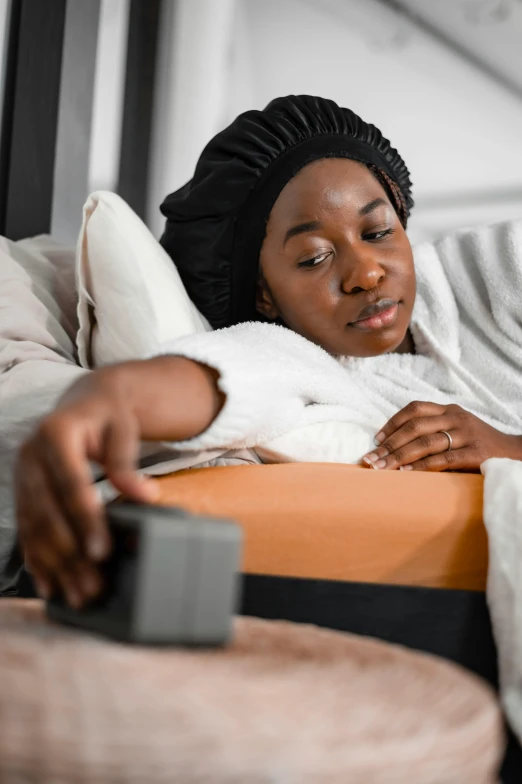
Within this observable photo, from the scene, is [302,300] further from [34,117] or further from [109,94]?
[109,94]

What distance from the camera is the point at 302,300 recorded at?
46.2 inches

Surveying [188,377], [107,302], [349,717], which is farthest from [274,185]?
[349,717]

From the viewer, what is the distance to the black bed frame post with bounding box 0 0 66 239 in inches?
60.9

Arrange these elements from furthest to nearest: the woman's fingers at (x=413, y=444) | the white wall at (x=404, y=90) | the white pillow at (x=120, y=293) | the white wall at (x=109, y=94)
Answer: the white wall at (x=404, y=90) → the white wall at (x=109, y=94) → the white pillow at (x=120, y=293) → the woman's fingers at (x=413, y=444)

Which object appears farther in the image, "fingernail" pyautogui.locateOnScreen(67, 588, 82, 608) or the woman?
the woman

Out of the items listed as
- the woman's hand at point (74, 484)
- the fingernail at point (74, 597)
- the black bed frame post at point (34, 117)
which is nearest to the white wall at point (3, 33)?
the black bed frame post at point (34, 117)

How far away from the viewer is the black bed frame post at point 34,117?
155cm

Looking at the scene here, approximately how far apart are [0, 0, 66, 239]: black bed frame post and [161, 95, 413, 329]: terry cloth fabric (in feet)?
1.18

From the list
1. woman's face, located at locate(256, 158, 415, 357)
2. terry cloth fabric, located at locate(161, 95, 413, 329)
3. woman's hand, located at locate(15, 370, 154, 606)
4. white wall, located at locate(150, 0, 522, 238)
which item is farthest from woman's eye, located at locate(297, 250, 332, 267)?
white wall, located at locate(150, 0, 522, 238)

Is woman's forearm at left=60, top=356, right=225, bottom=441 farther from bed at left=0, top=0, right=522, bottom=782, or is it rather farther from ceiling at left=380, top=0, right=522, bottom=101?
ceiling at left=380, top=0, right=522, bottom=101

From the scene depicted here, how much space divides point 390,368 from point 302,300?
179 mm

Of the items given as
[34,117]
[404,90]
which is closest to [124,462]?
[34,117]

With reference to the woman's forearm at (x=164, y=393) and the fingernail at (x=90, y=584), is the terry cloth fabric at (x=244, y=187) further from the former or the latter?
the fingernail at (x=90, y=584)

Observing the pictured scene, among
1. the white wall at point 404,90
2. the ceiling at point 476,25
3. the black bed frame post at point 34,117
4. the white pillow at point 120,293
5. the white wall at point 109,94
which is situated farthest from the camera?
the ceiling at point 476,25
